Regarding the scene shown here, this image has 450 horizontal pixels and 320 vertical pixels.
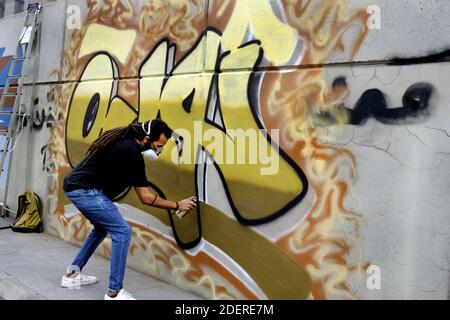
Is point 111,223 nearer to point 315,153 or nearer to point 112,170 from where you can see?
point 112,170

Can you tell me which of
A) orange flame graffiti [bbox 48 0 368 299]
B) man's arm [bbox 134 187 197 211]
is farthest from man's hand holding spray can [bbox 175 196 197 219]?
orange flame graffiti [bbox 48 0 368 299]

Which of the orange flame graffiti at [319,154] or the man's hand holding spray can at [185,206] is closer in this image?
the orange flame graffiti at [319,154]

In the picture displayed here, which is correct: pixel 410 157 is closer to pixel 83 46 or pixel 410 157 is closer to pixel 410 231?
pixel 410 231

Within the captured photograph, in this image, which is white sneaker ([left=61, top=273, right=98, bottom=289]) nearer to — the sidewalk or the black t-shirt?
the sidewalk

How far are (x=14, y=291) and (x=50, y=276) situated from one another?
1.47 feet

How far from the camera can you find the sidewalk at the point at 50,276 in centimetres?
423

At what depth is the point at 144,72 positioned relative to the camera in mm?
4914

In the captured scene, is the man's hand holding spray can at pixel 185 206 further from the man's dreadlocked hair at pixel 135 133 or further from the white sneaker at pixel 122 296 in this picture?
the white sneaker at pixel 122 296

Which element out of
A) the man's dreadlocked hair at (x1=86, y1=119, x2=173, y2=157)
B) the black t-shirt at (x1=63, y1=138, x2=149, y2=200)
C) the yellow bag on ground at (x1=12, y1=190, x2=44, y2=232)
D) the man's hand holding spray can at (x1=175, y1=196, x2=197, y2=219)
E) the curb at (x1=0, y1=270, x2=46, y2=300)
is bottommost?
the curb at (x1=0, y1=270, x2=46, y2=300)

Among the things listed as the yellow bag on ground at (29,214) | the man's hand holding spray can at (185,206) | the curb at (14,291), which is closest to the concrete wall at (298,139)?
the man's hand holding spray can at (185,206)

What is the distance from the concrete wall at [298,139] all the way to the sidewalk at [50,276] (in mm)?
211

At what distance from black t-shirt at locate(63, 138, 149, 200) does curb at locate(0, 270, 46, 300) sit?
3.55 ft

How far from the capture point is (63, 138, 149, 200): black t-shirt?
380 cm

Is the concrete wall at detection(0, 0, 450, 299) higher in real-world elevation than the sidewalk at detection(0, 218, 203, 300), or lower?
higher
